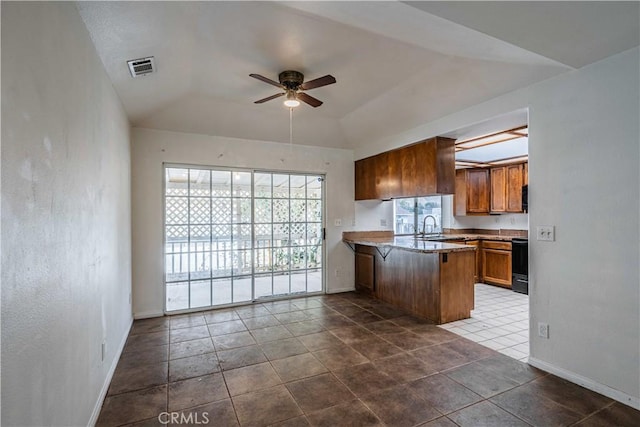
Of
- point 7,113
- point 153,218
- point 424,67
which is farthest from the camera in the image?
point 153,218

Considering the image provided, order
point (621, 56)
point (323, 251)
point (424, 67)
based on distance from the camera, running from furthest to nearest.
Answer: point (323, 251), point (424, 67), point (621, 56)

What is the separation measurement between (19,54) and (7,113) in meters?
0.26

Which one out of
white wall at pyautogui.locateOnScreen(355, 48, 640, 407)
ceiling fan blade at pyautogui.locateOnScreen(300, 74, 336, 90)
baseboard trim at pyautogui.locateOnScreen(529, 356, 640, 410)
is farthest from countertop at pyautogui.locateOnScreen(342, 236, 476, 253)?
ceiling fan blade at pyautogui.locateOnScreen(300, 74, 336, 90)

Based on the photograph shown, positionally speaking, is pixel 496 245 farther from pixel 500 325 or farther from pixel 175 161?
pixel 175 161

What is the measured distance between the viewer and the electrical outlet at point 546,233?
104 inches

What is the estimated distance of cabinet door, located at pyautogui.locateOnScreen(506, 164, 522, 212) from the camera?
19.2ft

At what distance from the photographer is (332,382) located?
252 centimetres

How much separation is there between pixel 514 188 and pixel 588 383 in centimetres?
427

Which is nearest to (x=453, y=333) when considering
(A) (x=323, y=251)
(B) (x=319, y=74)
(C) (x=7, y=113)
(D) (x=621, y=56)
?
(A) (x=323, y=251)

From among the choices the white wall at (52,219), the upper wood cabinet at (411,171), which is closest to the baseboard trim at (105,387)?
the white wall at (52,219)

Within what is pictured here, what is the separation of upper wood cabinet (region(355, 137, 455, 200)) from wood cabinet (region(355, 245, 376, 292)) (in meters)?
0.90

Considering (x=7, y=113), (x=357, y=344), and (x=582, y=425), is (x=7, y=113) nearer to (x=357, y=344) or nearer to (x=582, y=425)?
(x=357, y=344)

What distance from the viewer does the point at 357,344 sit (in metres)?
3.24

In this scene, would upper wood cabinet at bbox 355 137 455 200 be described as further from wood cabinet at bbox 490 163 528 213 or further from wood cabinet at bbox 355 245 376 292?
wood cabinet at bbox 490 163 528 213
